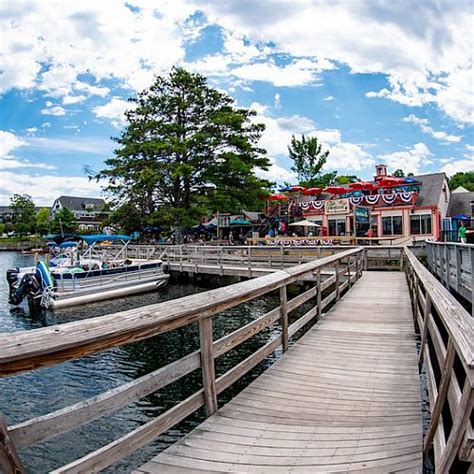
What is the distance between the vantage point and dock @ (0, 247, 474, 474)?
1833mm

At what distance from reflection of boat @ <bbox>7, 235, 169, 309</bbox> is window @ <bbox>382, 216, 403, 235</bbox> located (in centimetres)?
1521

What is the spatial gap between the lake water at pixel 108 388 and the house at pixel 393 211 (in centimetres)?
1768

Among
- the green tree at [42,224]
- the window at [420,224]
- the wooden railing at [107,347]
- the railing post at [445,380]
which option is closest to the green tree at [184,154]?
the window at [420,224]

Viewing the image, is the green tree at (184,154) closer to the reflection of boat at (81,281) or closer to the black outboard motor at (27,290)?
the reflection of boat at (81,281)

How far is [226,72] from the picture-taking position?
30312 millimetres

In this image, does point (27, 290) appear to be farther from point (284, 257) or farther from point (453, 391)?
point (453, 391)

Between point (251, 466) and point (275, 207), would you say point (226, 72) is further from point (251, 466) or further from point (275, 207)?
point (251, 466)

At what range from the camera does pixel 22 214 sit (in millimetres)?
80750

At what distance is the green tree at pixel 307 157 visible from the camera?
2323 inches

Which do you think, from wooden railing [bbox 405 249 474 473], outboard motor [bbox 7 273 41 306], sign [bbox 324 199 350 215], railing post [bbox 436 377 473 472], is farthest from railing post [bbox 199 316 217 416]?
sign [bbox 324 199 350 215]

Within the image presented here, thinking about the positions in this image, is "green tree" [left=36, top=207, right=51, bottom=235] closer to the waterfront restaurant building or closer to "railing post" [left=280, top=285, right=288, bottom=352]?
the waterfront restaurant building

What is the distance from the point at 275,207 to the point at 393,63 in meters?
14.7

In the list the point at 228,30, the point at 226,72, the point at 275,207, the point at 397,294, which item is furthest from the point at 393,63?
the point at 397,294

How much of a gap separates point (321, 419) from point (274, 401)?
18.3 inches
